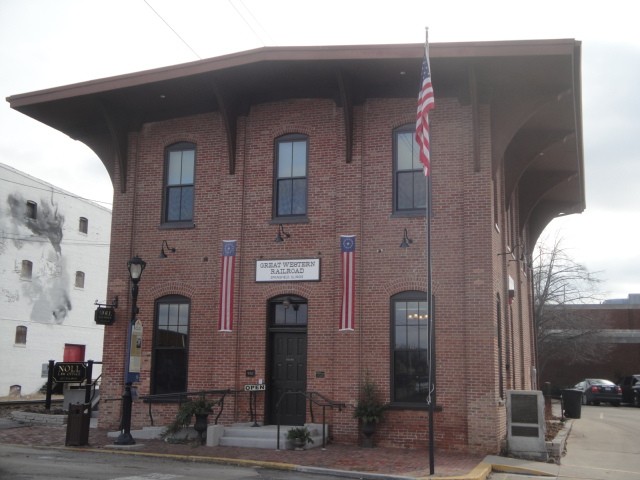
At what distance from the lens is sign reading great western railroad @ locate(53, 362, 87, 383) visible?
21.0 m

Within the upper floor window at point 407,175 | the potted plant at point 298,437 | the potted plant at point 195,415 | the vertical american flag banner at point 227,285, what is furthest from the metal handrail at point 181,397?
the upper floor window at point 407,175

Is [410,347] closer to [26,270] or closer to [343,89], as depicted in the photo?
[343,89]

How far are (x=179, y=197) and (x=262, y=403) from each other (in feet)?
18.0

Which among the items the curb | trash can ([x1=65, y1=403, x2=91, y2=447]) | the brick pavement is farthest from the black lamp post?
trash can ([x1=65, y1=403, x2=91, y2=447])

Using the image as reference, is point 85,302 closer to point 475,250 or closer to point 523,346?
point 523,346

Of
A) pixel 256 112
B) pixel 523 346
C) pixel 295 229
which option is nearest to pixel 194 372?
pixel 295 229

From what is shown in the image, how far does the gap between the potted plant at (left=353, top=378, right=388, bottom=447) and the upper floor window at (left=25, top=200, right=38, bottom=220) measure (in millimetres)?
26337

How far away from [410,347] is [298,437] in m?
3.08

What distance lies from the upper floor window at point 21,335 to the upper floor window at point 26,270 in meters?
2.43

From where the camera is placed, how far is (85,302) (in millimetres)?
40406

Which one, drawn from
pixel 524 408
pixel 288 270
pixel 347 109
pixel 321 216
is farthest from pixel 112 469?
pixel 347 109

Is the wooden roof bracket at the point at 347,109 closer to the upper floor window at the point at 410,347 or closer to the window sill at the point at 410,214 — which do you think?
the window sill at the point at 410,214

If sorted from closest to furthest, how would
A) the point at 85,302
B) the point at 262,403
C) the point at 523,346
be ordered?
the point at 262,403, the point at 523,346, the point at 85,302

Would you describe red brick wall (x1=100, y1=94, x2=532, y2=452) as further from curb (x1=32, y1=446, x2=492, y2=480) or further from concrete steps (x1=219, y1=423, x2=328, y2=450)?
curb (x1=32, y1=446, x2=492, y2=480)
